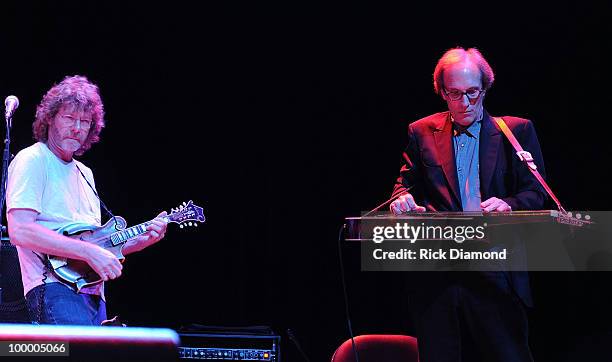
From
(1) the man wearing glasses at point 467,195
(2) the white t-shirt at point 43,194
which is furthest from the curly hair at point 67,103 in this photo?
(1) the man wearing glasses at point 467,195

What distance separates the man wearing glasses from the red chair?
2.95 ft

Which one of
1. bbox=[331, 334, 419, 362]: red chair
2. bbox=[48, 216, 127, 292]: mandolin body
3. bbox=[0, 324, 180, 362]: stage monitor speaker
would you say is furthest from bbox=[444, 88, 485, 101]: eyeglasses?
bbox=[0, 324, 180, 362]: stage monitor speaker

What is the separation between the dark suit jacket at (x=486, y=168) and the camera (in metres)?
3.28

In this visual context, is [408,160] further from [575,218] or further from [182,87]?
[182,87]

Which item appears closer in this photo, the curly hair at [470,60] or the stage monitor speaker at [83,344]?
the stage monitor speaker at [83,344]

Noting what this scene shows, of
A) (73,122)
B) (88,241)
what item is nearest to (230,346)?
(88,241)

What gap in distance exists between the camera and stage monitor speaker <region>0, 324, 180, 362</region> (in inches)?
43.6

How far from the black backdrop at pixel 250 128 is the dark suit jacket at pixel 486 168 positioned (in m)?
2.18

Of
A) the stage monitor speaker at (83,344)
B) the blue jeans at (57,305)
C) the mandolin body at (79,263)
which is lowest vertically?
the blue jeans at (57,305)

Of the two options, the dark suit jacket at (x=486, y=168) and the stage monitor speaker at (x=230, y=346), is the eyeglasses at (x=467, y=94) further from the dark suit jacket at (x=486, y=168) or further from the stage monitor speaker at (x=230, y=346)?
the stage monitor speaker at (x=230, y=346)

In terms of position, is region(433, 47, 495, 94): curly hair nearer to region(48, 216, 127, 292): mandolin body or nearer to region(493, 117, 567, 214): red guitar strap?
region(493, 117, 567, 214): red guitar strap

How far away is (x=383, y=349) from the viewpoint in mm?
4090

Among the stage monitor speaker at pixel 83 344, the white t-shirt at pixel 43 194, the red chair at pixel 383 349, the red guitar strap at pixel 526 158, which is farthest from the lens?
the red chair at pixel 383 349

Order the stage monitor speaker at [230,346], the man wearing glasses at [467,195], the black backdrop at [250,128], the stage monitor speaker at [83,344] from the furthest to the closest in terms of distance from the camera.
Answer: the black backdrop at [250,128]
the stage monitor speaker at [230,346]
the man wearing glasses at [467,195]
the stage monitor speaker at [83,344]
